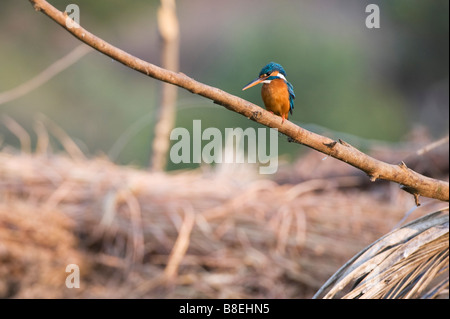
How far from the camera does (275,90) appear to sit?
25.5 inches

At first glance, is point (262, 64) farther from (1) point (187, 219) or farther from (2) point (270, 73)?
(2) point (270, 73)

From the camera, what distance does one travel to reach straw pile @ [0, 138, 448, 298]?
116cm

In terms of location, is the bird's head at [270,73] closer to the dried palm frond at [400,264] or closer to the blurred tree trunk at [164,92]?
the dried palm frond at [400,264]

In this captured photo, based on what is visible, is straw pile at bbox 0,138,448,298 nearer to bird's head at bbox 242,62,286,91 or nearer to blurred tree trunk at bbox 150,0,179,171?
blurred tree trunk at bbox 150,0,179,171

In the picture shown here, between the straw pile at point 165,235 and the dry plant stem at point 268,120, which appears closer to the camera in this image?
the dry plant stem at point 268,120

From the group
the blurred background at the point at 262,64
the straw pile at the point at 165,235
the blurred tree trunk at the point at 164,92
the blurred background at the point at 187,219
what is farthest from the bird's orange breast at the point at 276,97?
the blurred background at the point at 262,64

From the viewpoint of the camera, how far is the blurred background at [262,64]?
444 cm

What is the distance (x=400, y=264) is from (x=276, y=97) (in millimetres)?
283

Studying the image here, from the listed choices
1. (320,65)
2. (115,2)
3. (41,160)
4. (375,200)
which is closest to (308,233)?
(375,200)

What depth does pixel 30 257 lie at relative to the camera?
45.9 inches

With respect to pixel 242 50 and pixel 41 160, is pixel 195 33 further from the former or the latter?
pixel 41 160

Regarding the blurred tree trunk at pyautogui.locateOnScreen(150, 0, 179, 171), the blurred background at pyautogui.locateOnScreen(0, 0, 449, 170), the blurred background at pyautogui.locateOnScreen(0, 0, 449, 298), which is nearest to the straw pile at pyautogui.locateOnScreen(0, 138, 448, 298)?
the blurred background at pyautogui.locateOnScreen(0, 0, 449, 298)

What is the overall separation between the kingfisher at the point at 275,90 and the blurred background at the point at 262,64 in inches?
134

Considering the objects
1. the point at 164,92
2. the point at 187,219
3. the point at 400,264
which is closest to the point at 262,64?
the point at 164,92
